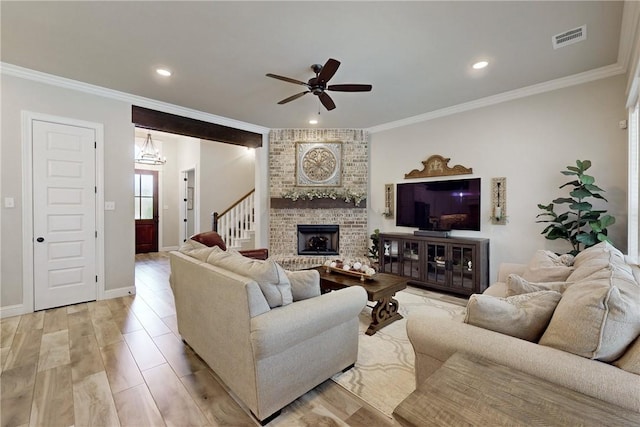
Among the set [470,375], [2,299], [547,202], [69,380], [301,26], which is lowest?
[69,380]

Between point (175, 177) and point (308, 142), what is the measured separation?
4.79m

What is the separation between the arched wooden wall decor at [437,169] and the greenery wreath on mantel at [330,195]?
1109 millimetres

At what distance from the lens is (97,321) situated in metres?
3.03

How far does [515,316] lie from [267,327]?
Result: 47.7 inches

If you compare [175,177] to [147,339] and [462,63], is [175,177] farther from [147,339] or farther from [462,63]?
[462,63]

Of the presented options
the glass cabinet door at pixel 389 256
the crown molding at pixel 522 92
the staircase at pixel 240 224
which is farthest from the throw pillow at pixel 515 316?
the staircase at pixel 240 224

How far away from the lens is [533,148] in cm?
365

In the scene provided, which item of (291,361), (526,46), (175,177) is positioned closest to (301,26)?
(526,46)

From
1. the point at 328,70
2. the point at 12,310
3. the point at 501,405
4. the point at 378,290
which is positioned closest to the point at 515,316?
the point at 501,405

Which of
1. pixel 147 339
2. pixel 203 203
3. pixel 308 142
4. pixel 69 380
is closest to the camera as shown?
pixel 69 380

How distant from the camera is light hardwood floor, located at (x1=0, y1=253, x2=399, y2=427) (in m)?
1.66

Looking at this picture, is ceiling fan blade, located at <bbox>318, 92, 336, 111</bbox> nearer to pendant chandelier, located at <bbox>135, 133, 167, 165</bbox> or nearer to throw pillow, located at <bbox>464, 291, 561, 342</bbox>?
throw pillow, located at <bbox>464, 291, 561, 342</bbox>

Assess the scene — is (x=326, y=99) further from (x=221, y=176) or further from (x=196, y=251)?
(x=221, y=176)

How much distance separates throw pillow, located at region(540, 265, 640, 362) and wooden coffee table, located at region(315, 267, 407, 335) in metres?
1.64
